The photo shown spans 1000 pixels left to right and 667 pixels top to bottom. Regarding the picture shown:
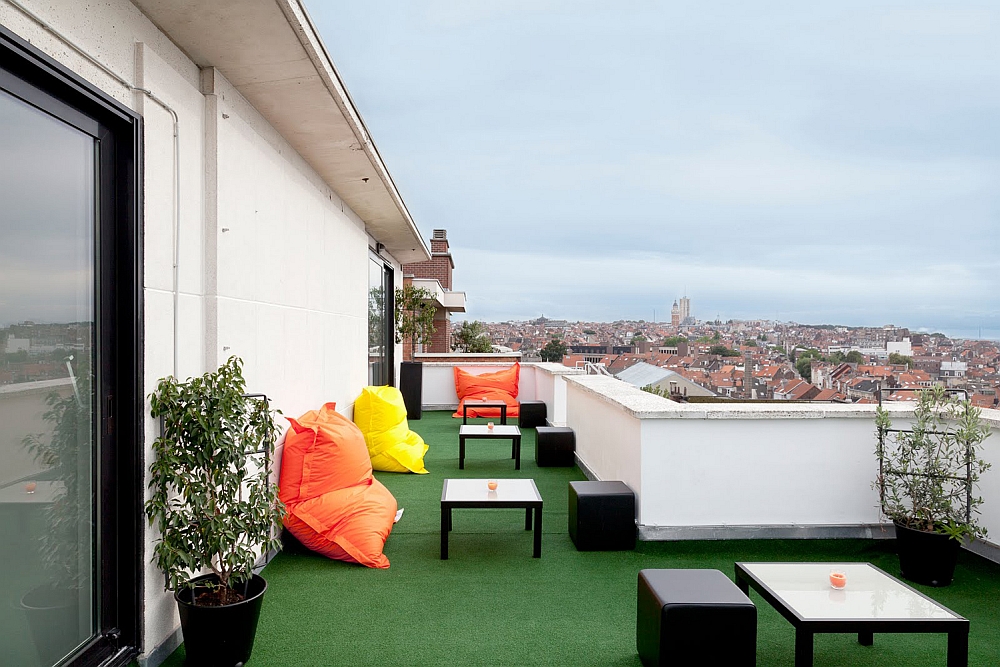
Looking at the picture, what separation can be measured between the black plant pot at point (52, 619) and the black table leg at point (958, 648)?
309 cm

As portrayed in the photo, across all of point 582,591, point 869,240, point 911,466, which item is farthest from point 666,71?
point 869,240

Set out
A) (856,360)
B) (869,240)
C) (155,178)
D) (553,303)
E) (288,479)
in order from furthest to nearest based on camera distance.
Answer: (553,303) → (869,240) → (856,360) → (288,479) → (155,178)

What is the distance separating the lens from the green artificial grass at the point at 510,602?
288 cm

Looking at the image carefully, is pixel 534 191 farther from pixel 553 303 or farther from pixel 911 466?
pixel 911 466

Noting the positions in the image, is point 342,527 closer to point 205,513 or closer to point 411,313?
point 205,513

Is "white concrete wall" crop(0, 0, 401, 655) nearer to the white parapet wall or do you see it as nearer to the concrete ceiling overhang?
the concrete ceiling overhang

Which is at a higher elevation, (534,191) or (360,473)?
(534,191)

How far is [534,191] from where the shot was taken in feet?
119

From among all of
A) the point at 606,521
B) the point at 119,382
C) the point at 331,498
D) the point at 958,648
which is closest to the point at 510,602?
the point at 606,521

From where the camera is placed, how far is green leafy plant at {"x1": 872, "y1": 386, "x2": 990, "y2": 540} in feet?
12.7

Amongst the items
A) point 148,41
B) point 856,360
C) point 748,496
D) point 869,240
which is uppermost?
point 869,240

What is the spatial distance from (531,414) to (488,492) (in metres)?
5.03

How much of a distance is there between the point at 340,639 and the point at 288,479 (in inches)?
58.7

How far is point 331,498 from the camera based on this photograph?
4262 mm
